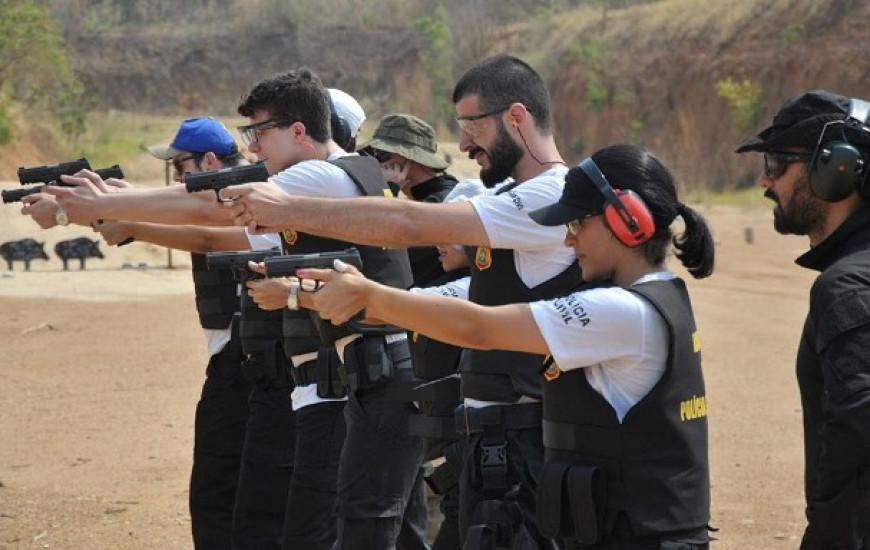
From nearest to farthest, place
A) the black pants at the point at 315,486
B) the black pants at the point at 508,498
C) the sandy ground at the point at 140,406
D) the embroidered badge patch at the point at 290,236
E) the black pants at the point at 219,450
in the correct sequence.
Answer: the black pants at the point at 508,498 < the embroidered badge patch at the point at 290,236 < the black pants at the point at 315,486 < the black pants at the point at 219,450 < the sandy ground at the point at 140,406

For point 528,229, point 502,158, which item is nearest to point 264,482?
point 502,158

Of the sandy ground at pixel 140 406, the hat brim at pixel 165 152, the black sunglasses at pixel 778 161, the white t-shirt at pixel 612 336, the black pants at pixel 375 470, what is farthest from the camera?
the sandy ground at pixel 140 406

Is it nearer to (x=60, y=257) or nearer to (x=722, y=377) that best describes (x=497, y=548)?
(x=722, y=377)

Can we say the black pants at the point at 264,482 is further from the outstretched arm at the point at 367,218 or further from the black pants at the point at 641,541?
the black pants at the point at 641,541

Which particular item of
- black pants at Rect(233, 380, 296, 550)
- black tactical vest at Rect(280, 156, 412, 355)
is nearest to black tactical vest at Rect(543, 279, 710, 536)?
black tactical vest at Rect(280, 156, 412, 355)

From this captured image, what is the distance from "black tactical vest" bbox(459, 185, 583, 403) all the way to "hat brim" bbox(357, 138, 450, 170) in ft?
6.29

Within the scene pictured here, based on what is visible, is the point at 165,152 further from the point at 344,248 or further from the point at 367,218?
the point at 367,218

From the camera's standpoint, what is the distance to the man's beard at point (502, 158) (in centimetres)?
493

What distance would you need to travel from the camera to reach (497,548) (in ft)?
15.0

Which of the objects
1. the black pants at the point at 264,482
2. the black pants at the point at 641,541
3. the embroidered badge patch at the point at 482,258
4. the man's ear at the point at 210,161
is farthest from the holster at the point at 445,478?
the man's ear at the point at 210,161

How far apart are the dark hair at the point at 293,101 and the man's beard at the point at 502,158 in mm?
1025

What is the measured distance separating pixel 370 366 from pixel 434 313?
4.87 ft

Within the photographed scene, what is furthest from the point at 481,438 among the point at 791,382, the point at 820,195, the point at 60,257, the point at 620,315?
the point at 60,257

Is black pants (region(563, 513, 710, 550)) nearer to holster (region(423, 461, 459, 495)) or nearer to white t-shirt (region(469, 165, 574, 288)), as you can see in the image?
white t-shirt (region(469, 165, 574, 288))
